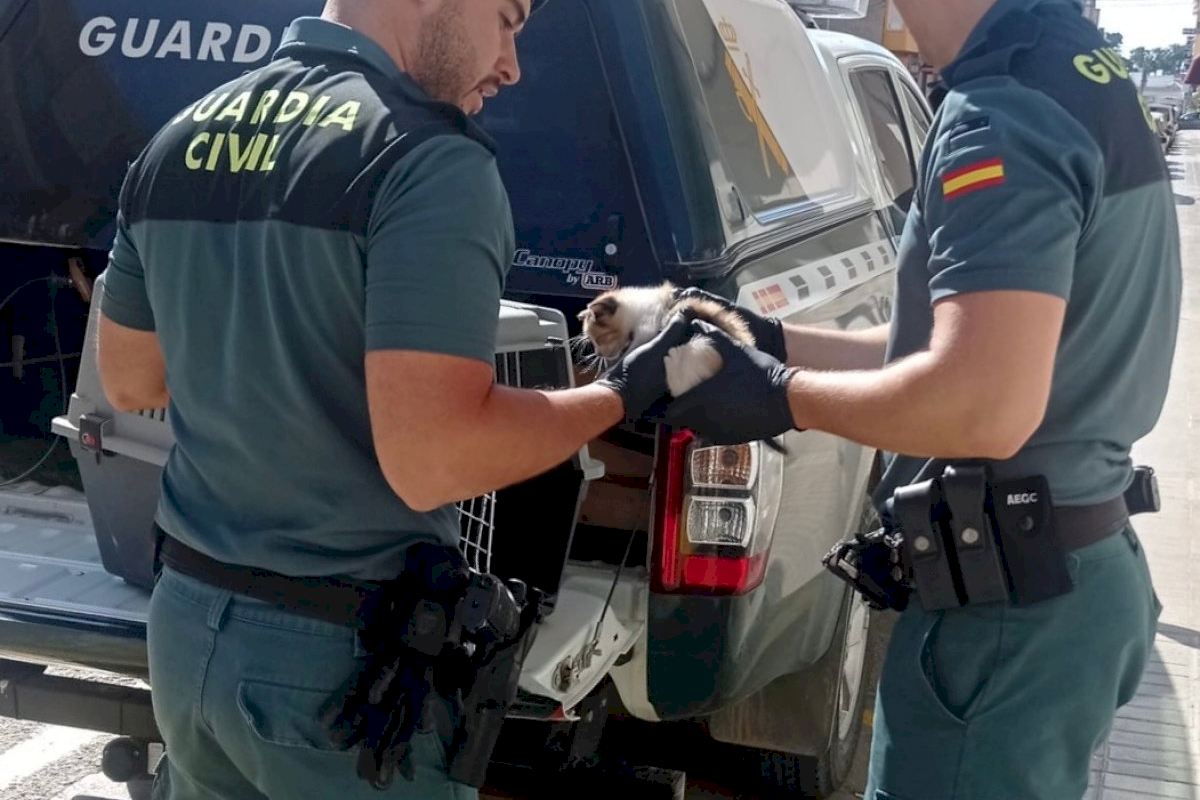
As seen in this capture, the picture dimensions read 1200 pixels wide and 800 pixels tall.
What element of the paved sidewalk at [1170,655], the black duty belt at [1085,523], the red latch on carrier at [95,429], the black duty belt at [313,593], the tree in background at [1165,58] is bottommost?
the paved sidewalk at [1170,655]

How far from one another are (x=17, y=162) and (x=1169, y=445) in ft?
21.9

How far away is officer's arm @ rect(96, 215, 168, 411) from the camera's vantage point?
2207 mm

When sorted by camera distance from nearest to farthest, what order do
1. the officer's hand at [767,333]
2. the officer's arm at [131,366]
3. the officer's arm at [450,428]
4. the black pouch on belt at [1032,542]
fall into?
the officer's arm at [450,428]
the black pouch on belt at [1032,542]
the officer's arm at [131,366]
the officer's hand at [767,333]

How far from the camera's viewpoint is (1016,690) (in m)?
2.14

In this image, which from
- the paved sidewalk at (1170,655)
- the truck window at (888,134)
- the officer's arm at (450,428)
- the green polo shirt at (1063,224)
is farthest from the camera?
the truck window at (888,134)

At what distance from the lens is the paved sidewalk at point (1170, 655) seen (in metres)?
4.25

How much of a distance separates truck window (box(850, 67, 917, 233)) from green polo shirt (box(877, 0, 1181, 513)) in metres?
3.04

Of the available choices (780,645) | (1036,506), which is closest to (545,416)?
(1036,506)

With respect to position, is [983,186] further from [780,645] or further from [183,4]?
[183,4]

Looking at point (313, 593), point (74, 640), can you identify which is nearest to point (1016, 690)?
point (313, 593)

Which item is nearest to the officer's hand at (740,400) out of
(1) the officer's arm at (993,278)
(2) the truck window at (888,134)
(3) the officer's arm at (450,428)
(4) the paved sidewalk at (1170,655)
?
(1) the officer's arm at (993,278)

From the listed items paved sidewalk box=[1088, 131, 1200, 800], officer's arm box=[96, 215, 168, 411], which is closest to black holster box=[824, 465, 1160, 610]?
officer's arm box=[96, 215, 168, 411]

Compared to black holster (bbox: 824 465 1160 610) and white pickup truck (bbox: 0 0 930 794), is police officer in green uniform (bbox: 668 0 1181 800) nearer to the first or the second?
black holster (bbox: 824 465 1160 610)

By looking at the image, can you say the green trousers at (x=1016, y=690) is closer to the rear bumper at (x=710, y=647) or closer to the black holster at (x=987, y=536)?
the black holster at (x=987, y=536)
